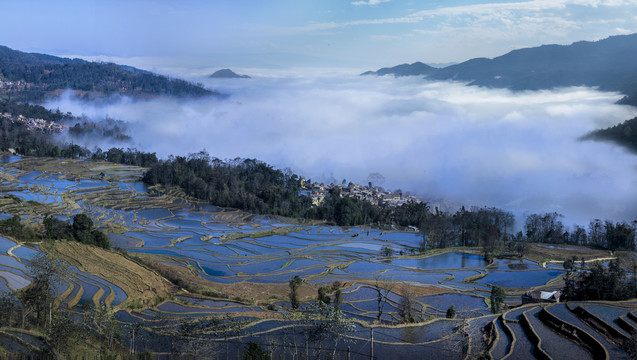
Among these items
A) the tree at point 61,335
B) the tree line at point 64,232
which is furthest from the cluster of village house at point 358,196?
the tree at point 61,335

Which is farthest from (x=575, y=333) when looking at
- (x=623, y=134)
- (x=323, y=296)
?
(x=623, y=134)

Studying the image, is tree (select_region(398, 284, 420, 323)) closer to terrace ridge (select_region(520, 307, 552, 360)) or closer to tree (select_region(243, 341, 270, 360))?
terrace ridge (select_region(520, 307, 552, 360))

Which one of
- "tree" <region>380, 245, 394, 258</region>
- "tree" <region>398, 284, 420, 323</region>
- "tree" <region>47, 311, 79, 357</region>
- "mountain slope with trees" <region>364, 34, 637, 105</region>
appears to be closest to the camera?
"tree" <region>47, 311, 79, 357</region>

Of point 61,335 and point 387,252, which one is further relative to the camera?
point 387,252

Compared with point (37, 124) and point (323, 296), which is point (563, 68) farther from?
point (37, 124)

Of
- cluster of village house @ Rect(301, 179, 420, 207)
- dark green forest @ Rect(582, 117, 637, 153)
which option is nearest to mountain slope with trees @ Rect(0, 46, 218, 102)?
cluster of village house @ Rect(301, 179, 420, 207)

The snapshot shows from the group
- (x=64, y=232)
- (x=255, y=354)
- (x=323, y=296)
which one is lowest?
(x=323, y=296)
